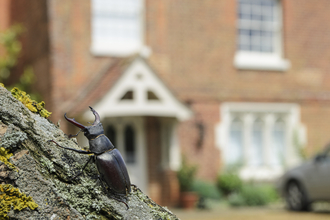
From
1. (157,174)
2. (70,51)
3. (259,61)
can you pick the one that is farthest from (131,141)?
(259,61)

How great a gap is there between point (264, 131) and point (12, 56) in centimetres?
797

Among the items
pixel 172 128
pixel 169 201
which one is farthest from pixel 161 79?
pixel 169 201

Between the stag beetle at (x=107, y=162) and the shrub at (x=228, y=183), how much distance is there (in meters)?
12.7

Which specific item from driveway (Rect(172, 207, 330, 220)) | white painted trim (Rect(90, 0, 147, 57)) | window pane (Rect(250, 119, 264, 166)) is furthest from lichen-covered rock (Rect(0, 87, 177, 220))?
window pane (Rect(250, 119, 264, 166))

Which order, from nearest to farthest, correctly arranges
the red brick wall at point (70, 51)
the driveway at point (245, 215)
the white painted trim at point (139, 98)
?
the driveway at point (245, 215) → the white painted trim at point (139, 98) → the red brick wall at point (70, 51)

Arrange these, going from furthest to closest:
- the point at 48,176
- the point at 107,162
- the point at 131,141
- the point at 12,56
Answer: the point at 12,56
the point at 131,141
the point at 107,162
the point at 48,176

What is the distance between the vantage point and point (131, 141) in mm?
13852

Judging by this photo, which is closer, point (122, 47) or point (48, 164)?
point (48, 164)

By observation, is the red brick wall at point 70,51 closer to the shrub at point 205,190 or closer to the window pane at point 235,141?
the shrub at point 205,190

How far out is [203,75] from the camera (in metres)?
14.8

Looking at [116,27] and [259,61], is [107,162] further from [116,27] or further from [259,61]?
[259,61]

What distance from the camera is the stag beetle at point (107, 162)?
1852mm

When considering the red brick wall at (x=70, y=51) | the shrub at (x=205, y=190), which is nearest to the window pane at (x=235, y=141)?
the shrub at (x=205, y=190)

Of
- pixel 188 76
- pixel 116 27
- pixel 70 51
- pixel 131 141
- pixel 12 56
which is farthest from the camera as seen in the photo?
pixel 12 56
